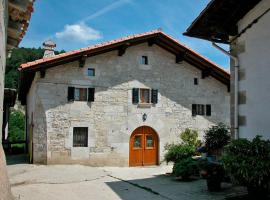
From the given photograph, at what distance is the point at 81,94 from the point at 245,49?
9.98m

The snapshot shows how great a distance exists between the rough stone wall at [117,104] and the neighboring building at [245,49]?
28.0 ft

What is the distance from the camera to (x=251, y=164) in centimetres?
639

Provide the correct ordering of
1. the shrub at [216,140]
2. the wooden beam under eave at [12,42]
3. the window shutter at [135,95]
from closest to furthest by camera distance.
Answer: the wooden beam under eave at [12,42] → the shrub at [216,140] → the window shutter at [135,95]

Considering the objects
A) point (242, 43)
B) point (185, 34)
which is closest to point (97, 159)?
point (185, 34)

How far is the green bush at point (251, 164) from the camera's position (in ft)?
20.6

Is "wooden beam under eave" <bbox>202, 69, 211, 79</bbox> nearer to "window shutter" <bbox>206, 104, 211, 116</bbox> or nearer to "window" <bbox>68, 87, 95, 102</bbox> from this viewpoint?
"window shutter" <bbox>206, 104, 211, 116</bbox>

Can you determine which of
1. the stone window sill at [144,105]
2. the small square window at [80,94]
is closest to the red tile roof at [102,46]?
the small square window at [80,94]

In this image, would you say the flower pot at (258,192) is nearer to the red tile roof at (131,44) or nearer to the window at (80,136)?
the window at (80,136)

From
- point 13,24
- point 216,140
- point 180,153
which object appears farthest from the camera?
point 180,153

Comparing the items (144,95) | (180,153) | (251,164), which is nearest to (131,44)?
(144,95)

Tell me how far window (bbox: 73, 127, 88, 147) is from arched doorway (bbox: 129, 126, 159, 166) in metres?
2.41

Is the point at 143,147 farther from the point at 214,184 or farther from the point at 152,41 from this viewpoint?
the point at 214,184

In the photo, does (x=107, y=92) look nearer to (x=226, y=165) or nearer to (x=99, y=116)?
(x=99, y=116)

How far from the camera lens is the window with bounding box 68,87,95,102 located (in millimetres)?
16000
